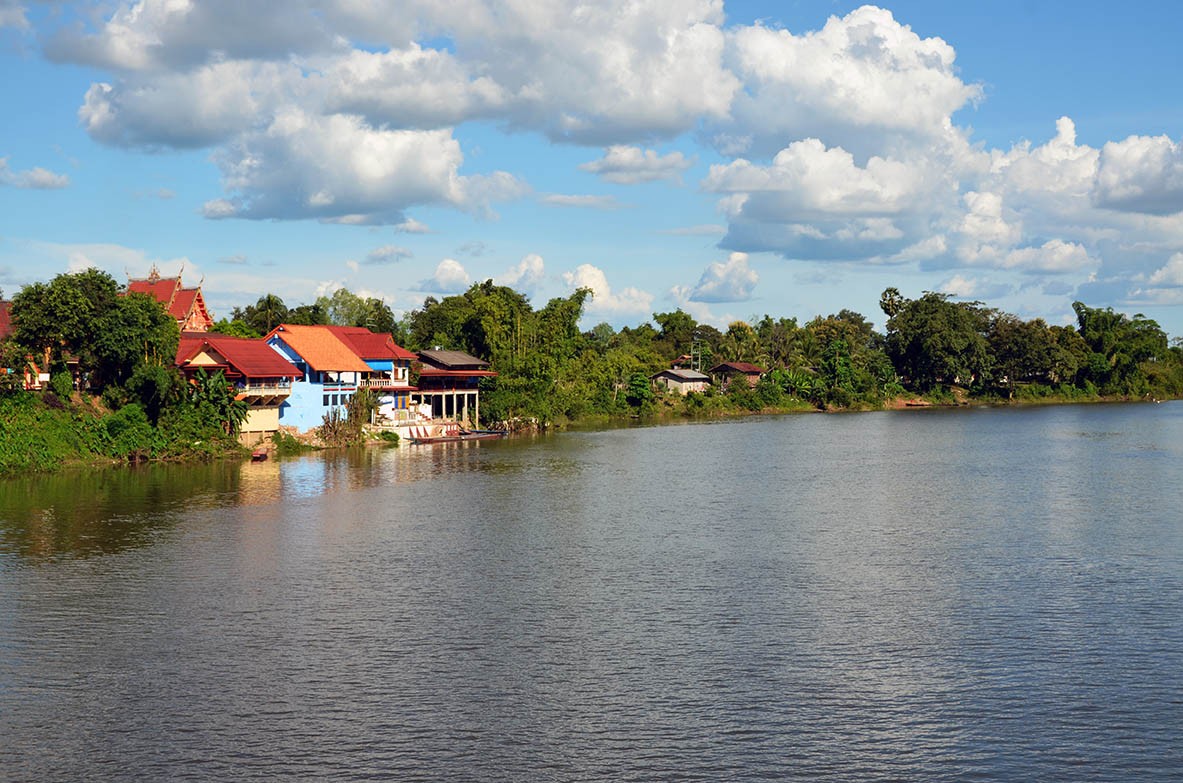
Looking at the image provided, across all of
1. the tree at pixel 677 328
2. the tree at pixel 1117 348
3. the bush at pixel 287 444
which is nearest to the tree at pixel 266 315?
the bush at pixel 287 444

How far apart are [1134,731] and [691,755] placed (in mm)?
6589

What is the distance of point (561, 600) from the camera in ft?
77.7

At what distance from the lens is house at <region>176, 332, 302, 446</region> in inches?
2199

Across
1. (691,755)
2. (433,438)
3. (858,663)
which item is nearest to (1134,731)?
(858,663)

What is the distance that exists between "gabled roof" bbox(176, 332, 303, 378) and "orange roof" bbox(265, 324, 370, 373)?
1405 mm

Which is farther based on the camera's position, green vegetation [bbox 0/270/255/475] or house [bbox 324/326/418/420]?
house [bbox 324/326/418/420]

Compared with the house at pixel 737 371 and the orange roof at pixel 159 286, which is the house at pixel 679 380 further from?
the orange roof at pixel 159 286

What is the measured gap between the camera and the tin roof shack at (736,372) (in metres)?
112

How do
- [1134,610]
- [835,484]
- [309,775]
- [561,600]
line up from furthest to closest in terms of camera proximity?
[835,484], [561,600], [1134,610], [309,775]

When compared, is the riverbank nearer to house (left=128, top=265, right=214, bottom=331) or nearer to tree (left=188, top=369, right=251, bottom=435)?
tree (left=188, top=369, right=251, bottom=435)

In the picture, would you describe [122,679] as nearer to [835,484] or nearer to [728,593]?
[728,593]

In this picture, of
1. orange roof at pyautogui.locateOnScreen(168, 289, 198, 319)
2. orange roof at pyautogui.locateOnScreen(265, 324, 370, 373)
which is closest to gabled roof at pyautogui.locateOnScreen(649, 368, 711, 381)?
orange roof at pyautogui.locateOnScreen(265, 324, 370, 373)

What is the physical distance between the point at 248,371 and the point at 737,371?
213 ft

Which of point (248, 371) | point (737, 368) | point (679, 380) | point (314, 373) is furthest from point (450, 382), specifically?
point (737, 368)
